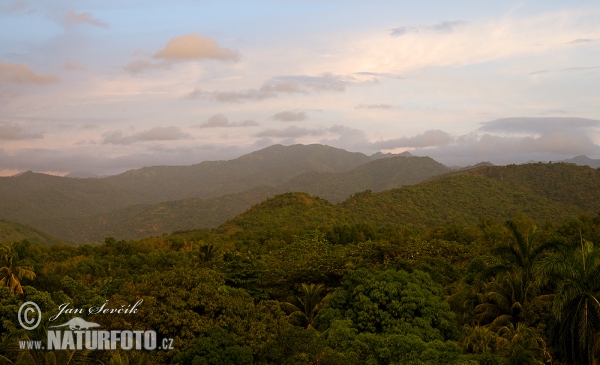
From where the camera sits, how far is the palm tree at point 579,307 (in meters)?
18.5

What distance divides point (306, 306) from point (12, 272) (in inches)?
770

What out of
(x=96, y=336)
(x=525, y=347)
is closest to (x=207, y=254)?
(x=96, y=336)

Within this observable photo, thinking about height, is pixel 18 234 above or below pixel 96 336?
below

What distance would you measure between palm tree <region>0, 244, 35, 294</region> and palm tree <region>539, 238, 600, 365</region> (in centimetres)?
3051

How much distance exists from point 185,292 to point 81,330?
188 inches

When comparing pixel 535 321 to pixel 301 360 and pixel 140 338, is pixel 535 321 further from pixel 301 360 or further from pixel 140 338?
pixel 140 338

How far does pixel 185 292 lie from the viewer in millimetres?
23203

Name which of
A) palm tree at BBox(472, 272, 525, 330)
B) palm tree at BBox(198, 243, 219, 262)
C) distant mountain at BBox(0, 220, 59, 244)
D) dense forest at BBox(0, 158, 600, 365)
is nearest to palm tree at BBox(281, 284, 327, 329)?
dense forest at BBox(0, 158, 600, 365)

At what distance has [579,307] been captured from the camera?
1872cm

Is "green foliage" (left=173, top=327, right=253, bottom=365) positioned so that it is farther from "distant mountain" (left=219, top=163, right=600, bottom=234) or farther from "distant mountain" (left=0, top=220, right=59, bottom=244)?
"distant mountain" (left=0, top=220, right=59, bottom=244)

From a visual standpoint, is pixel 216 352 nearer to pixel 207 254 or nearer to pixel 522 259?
pixel 522 259

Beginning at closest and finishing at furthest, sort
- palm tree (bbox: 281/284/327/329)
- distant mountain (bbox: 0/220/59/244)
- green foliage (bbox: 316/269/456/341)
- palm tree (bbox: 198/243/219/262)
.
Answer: green foliage (bbox: 316/269/456/341) → palm tree (bbox: 281/284/327/329) → palm tree (bbox: 198/243/219/262) → distant mountain (bbox: 0/220/59/244)

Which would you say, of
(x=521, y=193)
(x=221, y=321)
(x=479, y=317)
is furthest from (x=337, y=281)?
(x=521, y=193)

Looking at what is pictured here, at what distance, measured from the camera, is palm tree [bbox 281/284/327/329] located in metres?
29.7
